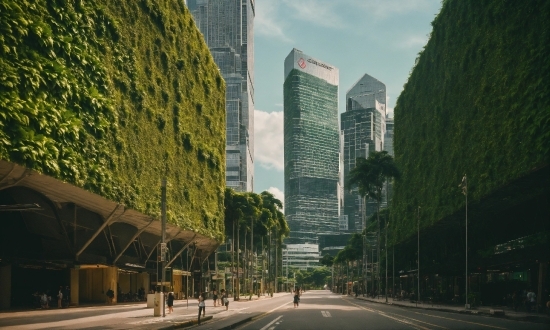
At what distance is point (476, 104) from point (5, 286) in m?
39.3

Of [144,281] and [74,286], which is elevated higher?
[74,286]

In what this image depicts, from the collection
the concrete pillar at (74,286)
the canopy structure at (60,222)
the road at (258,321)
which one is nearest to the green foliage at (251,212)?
the canopy structure at (60,222)

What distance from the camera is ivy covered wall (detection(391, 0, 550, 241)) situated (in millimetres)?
41500

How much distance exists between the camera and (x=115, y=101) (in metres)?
45.6

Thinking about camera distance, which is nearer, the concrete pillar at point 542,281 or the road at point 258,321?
the road at point 258,321

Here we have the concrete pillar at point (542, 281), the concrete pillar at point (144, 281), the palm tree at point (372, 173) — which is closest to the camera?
the concrete pillar at point (542, 281)

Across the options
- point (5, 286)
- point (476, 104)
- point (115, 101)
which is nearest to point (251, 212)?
point (476, 104)

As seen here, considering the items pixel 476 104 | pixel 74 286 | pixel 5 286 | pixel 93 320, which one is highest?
pixel 476 104

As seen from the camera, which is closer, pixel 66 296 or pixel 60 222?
pixel 60 222

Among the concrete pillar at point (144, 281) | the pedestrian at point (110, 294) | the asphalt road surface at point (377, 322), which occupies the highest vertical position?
the asphalt road surface at point (377, 322)

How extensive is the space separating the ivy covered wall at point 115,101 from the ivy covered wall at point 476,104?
2599 centimetres

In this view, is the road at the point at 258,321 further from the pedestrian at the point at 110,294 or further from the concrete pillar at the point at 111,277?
the concrete pillar at the point at 111,277

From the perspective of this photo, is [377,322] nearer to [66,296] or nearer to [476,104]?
[476,104]

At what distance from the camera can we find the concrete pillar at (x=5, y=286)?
44594 mm
